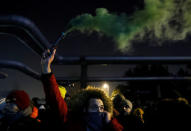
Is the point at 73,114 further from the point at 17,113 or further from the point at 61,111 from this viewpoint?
the point at 17,113

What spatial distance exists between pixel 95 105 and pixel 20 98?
78 centimetres

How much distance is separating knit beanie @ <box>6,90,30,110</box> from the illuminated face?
0.64 metres

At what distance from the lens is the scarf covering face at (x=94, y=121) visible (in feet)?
6.48

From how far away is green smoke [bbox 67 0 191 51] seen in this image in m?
4.46

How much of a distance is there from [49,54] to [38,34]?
474 cm

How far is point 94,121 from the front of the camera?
6.59 feet

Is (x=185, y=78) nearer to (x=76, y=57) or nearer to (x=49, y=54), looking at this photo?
(x=76, y=57)

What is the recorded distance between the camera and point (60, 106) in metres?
2.01

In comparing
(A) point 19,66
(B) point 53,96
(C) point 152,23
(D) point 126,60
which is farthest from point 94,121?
(A) point 19,66

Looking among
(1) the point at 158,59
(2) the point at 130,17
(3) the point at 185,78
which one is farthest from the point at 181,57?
(2) the point at 130,17

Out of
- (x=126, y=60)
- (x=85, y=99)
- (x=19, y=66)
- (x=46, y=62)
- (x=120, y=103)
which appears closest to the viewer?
(x=46, y=62)

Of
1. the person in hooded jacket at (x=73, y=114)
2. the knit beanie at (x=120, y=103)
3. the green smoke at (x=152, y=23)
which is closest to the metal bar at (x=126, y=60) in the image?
the green smoke at (x=152, y=23)

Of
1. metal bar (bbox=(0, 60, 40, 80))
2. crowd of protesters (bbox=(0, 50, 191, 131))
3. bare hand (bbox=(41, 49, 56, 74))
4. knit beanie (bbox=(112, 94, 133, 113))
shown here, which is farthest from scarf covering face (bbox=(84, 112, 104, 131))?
metal bar (bbox=(0, 60, 40, 80))

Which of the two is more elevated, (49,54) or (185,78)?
(185,78)
